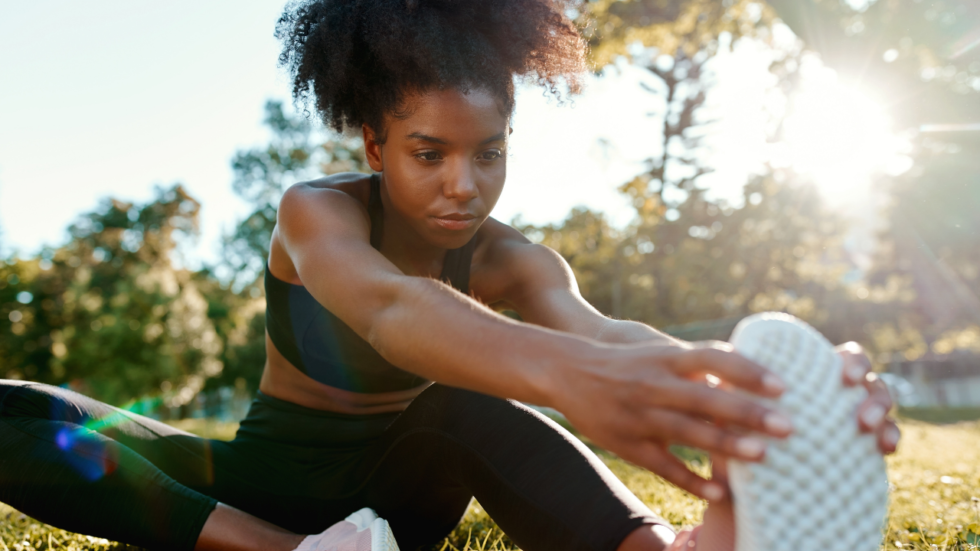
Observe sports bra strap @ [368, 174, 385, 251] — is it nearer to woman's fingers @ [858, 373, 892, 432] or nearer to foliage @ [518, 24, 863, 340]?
woman's fingers @ [858, 373, 892, 432]

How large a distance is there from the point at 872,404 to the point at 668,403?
0.38m

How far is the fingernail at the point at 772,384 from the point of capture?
984mm

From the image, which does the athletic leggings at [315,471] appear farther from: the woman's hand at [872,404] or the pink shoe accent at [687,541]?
the woman's hand at [872,404]

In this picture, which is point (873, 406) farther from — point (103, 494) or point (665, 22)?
point (665, 22)

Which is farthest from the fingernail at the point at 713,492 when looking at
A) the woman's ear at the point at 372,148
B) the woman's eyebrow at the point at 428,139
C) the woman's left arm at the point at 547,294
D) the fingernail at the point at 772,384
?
the woman's ear at the point at 372,148

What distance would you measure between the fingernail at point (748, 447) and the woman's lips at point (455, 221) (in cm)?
130

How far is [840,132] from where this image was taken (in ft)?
25.8

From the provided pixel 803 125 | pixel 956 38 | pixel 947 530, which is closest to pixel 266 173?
pixel 803 125

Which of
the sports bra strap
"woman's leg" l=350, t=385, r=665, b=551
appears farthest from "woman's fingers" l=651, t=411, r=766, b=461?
the sports bra strap

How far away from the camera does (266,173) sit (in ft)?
92.8

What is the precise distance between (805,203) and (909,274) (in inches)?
468

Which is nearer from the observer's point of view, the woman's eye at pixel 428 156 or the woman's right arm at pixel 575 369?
the woman's right arm at pixel 575 369

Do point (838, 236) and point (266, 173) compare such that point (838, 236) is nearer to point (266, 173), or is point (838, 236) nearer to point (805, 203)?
point (805, 203)

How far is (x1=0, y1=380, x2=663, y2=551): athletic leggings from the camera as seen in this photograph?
1.53m
